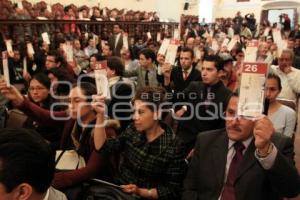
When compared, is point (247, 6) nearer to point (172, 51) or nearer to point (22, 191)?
point (172, 51)

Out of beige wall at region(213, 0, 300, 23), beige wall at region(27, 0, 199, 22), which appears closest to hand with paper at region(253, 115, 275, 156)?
beige wall at region(27, 0, 199, 22)

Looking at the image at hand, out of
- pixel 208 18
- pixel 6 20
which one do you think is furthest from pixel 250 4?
pixel 6 20

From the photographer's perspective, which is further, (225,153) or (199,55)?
(199,55)

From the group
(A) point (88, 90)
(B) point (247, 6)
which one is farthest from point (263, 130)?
(B) point (247, 6)

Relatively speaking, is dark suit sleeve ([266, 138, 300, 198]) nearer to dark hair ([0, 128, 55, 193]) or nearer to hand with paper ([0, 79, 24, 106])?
dark hair ([0, 128, 55, 193])

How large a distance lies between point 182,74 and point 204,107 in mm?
1202

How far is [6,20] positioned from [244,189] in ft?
22.3

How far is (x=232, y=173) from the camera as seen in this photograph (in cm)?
188

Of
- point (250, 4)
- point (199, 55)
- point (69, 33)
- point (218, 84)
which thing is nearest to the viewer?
point (218, 84)

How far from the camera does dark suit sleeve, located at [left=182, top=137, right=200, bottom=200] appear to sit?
200cm

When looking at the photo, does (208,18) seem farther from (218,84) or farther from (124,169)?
(124,169)

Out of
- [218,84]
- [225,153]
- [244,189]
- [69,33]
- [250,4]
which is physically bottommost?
[244,189]

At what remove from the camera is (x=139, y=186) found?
7.02 feet

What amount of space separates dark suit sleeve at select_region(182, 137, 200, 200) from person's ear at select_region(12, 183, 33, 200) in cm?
110
